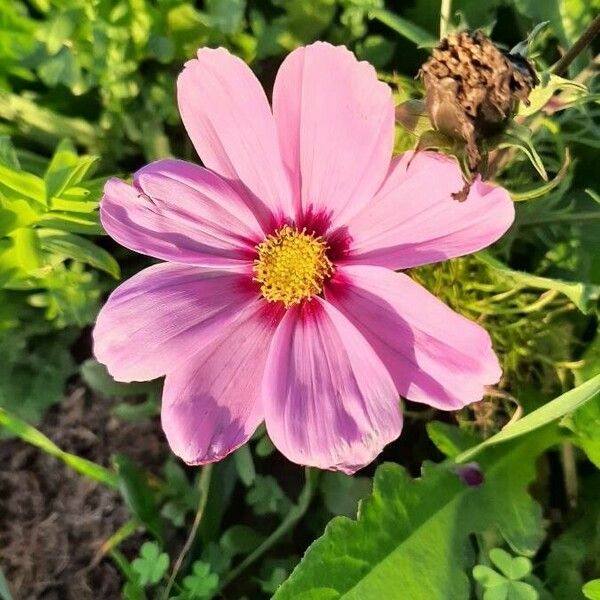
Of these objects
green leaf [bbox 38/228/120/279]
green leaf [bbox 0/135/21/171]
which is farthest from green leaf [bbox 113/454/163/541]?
green leaf [bbox 0/135/21/171]

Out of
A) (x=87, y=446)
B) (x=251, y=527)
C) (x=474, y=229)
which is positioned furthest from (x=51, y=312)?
(x=474, y=229)

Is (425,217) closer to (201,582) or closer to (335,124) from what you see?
(335,124)

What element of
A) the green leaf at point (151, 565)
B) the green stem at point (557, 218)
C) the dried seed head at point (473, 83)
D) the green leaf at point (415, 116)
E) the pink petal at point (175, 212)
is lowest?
the green leaf at point (151, 565)

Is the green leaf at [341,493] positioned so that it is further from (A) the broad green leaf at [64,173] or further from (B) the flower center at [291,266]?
(A) the broad green leaf at [64,173]

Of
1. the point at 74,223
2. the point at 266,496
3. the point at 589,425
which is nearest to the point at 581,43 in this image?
the point at 589,425

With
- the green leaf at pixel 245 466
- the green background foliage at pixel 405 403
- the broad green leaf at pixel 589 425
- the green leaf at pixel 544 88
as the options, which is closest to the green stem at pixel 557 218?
the green background foliage at pixel 405 403

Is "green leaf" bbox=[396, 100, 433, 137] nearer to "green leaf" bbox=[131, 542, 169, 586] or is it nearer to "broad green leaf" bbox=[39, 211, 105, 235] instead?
"broad green leaf" bbox=[39, 211, 105, 235]

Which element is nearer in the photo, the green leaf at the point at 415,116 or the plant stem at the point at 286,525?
the green leaf at the point at 415,116

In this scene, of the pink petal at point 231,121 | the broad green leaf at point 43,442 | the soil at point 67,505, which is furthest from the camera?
the soil at point 67,505
